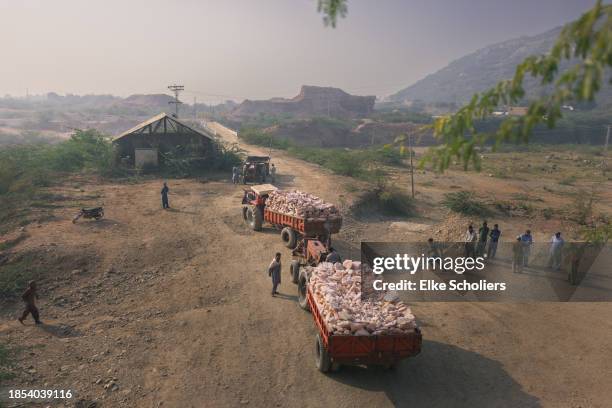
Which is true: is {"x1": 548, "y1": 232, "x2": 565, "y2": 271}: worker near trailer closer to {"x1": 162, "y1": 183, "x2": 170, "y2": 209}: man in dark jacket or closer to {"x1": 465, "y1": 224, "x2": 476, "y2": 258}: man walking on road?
{"x1": 465, "y1": 224, "x2": 476, "y2": 258}: man walking on road

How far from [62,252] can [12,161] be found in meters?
15.5

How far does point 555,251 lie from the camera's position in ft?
43.8

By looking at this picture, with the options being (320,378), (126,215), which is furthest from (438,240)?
(126,215)

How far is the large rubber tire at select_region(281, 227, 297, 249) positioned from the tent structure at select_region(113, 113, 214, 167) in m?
15.7

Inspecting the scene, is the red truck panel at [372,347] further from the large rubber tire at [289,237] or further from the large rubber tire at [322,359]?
the large rubber tire at [289,237]

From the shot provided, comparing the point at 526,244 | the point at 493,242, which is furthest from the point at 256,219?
the point at 526,244

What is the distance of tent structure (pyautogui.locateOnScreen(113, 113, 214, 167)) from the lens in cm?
2864

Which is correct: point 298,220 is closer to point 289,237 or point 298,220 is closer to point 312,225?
point 312,225

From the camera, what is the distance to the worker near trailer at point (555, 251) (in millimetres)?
13188

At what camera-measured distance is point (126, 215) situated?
1878cm

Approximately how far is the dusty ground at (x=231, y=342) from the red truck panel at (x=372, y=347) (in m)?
0.74

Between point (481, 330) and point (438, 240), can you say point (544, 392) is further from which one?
point (438, 240)

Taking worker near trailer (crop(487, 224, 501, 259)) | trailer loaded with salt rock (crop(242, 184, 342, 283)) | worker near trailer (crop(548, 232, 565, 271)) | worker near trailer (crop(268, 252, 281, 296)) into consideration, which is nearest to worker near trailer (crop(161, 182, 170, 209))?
trailer loaded with salt rock (crop(242, 184, 342, 283))

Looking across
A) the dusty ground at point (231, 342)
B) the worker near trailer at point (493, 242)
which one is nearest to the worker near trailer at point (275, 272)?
the dusty ground at point (231, 342)
